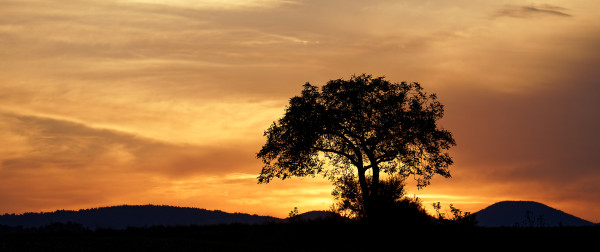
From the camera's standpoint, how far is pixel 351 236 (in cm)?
4312

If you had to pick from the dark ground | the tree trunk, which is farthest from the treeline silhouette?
the tree trunk

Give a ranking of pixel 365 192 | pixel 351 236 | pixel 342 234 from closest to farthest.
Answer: pixel 351 236 → pixel 342 234 → pixel 365 192

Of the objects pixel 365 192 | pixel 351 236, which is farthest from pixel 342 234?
pixel 365 192

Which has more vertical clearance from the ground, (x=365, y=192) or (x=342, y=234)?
(x=365, y=192)

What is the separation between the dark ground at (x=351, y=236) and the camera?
3988cm

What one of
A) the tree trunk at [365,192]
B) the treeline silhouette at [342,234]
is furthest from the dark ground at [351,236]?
the tree trunk at [365,192]

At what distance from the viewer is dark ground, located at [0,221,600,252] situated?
3988cm

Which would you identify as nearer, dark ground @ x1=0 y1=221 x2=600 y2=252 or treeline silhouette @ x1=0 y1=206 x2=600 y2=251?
dark ground @ x1=0 y1=221 x2=600 y2=252

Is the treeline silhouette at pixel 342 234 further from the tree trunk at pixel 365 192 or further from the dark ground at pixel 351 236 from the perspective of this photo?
the tree trunk at pixel 365 192

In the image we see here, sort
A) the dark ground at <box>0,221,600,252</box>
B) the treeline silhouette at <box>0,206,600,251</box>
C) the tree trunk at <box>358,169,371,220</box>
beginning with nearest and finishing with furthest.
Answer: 1. the dark ground at <box>0,221,600,252</box>
2. the treeline silhouette at <box>0,206,600,251</box>
3. the tree trunk at <box>358,169,371,220</box>

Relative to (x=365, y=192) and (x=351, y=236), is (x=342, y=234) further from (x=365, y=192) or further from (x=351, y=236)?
(x=365, y=192)

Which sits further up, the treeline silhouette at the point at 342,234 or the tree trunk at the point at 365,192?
the tree trunk at the point at 365,192

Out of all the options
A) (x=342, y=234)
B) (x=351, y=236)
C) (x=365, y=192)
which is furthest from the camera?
(x=365, y=192)

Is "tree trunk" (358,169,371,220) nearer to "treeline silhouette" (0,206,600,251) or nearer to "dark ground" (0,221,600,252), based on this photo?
"treeline silhouette" (0,206,600,251)
